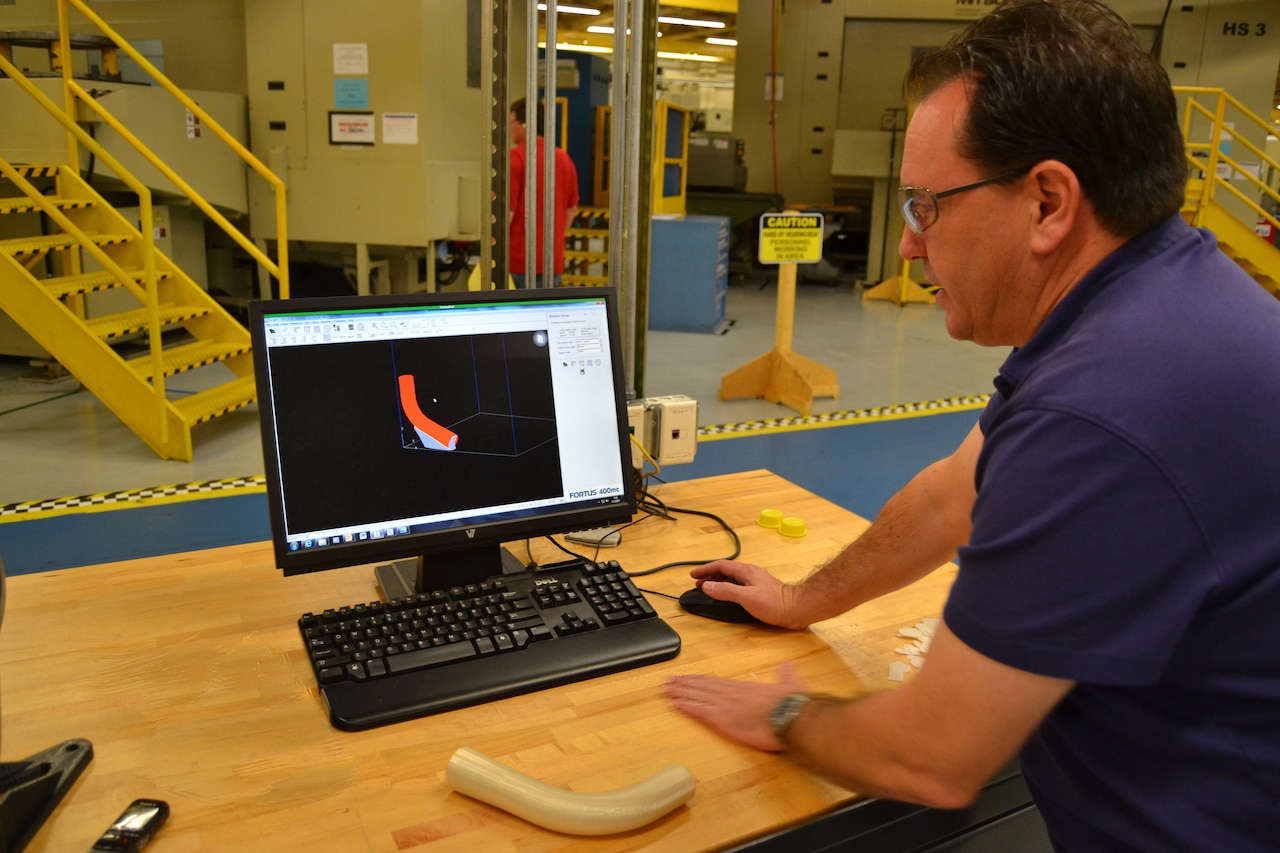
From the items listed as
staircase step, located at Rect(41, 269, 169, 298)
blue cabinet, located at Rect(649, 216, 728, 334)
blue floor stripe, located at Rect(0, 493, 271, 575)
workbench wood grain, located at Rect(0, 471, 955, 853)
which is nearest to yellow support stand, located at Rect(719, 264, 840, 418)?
blue cabinet, located at Rect(649, 216, 728, 334)

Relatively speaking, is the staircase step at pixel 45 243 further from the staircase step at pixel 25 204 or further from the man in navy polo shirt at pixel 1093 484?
the man in navy polo shirt at pixel 1093 484

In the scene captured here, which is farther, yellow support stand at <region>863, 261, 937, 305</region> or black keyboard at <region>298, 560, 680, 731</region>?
yellow support stand at <region>863, 261, 937, 305</region>

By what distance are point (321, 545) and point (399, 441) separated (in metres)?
0.18

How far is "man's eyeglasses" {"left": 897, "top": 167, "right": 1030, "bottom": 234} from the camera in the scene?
1084 mm

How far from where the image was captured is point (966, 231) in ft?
3.65

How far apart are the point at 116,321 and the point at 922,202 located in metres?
4.78

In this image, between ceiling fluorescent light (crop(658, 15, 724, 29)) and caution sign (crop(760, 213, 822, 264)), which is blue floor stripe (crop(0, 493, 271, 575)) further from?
ceiling fluorescent light (crop(658, 15, 724, 29))

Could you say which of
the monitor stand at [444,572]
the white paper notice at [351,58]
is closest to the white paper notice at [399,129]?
the white paper notice at [351,58]

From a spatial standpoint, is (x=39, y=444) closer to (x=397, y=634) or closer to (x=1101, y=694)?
(x=397, y=634)

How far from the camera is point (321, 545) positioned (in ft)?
4.52

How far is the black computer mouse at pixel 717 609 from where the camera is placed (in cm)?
152

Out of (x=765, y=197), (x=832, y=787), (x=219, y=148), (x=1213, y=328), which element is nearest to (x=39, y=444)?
(x=219, y=148)

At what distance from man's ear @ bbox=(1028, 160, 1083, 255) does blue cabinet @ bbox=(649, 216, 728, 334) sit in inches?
253

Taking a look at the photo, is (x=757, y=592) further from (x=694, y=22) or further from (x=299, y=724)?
(x=694, y=22)
